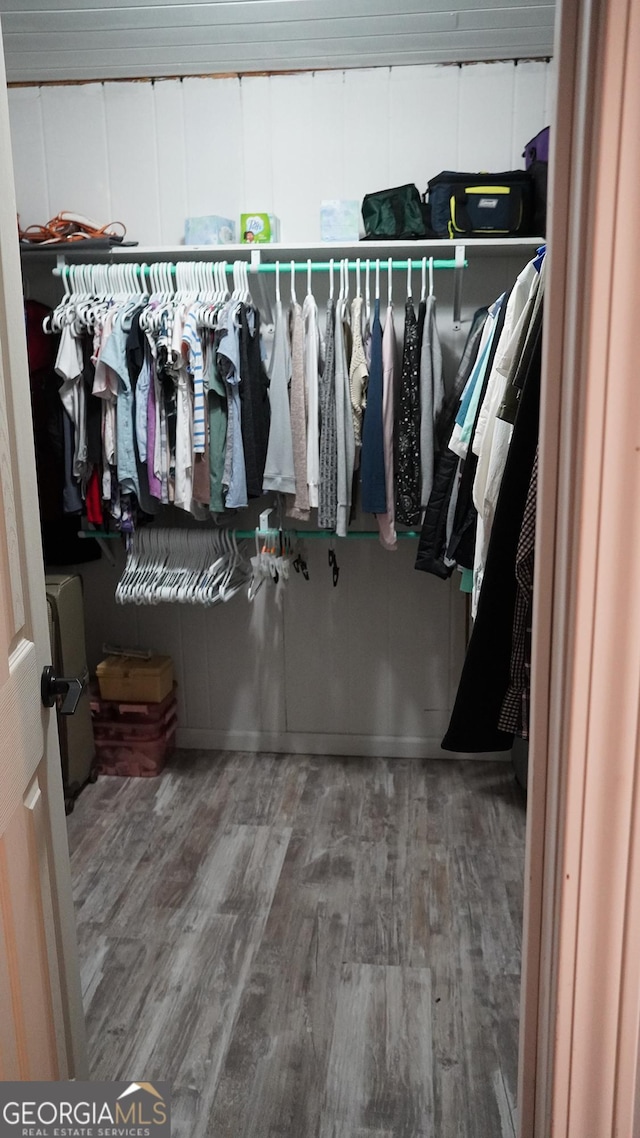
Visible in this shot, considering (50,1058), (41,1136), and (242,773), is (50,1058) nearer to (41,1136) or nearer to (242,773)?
(41,1136)

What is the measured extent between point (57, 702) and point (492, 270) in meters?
2.40

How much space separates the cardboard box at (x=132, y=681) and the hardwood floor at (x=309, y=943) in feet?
1.10

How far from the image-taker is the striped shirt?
9.04 feet

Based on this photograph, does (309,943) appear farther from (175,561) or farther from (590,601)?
(590,601)

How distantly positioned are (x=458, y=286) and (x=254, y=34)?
107cm

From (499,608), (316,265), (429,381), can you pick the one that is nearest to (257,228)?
(316,265)

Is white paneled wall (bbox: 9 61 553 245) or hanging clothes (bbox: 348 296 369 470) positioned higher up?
white paneled wall (bbox: 9 61 553 245)

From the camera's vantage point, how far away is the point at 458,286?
2961mm

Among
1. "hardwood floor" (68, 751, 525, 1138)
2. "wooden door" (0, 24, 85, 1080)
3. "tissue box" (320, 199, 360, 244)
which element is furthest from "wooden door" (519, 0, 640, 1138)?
"tissue box" (320, 199, 360, 244)

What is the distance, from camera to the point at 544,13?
270 cm

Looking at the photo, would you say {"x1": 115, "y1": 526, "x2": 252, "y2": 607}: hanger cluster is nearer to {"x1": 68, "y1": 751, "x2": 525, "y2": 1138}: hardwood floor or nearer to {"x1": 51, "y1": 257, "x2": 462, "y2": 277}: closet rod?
{"x1": 68, "y1": 751, "x2": 525, "y2": 1138}: hardwood floor

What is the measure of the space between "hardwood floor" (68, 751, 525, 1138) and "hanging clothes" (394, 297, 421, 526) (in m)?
1.10

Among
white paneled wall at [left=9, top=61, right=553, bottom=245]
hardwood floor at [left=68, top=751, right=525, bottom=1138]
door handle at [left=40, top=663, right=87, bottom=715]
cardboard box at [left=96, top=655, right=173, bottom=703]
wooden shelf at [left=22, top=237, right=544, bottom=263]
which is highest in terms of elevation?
white paneled wall at [left=9, top=61, right=553, bottom=245]

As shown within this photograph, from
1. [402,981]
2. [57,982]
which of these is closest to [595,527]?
[57,982]
